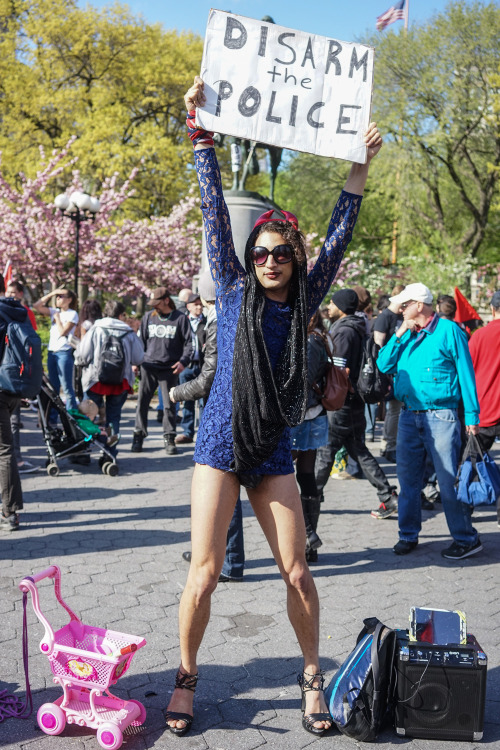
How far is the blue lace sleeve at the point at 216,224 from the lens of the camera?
3.14 m

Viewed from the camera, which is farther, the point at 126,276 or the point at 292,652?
the point at 126,276

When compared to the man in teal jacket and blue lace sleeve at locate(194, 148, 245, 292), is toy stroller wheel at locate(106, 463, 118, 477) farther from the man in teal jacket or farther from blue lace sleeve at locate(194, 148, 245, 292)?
blue lace sleeve at locate(194, 148, 245, 292)

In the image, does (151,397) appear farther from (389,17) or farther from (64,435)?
(389,17)

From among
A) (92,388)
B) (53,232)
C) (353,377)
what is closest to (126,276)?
(53,232)

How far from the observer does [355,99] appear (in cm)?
333

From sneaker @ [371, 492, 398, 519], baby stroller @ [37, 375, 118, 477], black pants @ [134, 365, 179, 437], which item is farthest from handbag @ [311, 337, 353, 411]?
black pants @ [134, 365, 179, 437]

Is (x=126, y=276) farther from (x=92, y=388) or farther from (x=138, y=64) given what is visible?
(x=92, y=388)

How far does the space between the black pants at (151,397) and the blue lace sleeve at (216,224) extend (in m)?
6.72

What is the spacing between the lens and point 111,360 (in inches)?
346

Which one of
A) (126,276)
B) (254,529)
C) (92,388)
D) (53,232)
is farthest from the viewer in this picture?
(126,276)

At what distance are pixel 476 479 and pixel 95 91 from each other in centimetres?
2939

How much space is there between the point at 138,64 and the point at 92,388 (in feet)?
85.6

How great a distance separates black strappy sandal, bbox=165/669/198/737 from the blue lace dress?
0.91m

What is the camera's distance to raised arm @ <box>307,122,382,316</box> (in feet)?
10.7
